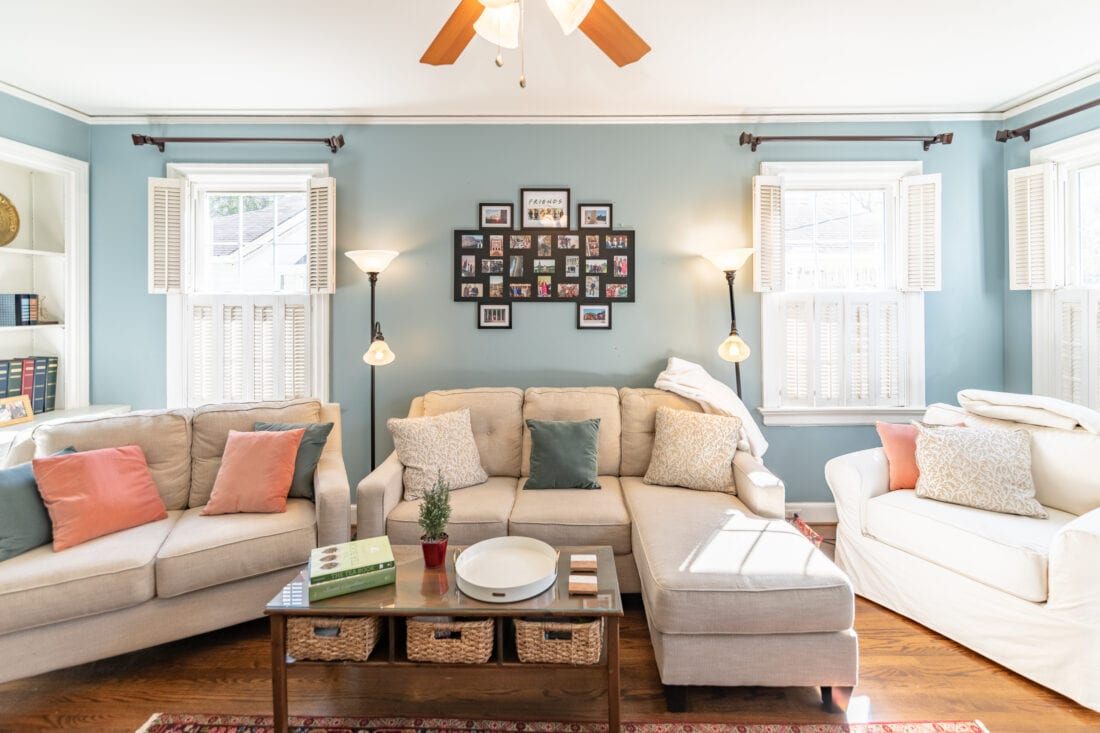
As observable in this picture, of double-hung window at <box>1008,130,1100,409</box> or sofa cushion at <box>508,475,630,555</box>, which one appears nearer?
sofa cushion at <box>508,475,630,555</box>

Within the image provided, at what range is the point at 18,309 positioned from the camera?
3.08 meters

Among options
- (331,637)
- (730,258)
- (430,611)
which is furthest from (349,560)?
(730,258)

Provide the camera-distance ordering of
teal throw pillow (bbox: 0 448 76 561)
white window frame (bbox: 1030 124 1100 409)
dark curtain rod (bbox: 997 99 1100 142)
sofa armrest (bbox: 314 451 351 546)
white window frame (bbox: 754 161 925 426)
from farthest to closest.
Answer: white window frame (bbox: 754 161 925 426) → white window frame (bbox: 1030 124 1100 409) → dark curtain rod (bbox: 997 99 1100 142) → sofa armrest (bbox: 314 451 351 546) → teal throw pillow (bbox: 0 448 76 561)

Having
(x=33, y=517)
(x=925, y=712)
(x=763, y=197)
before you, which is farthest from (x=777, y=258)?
(x=33, y=517)

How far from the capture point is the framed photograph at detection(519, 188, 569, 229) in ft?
11.3

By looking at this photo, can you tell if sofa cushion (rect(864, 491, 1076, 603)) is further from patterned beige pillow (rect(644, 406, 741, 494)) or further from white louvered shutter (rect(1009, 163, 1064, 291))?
white louvered shutter (rect(1009, 163, 1064, 291))

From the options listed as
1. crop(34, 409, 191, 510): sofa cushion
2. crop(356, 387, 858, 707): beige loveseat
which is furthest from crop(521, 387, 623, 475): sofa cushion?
crop(34, 409, 191, 510): sofa cushion

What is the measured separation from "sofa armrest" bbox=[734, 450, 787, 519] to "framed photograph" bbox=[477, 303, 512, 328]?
1688 millimetres

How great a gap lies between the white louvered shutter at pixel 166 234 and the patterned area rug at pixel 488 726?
258 cm

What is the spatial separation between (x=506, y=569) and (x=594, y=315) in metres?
1.98

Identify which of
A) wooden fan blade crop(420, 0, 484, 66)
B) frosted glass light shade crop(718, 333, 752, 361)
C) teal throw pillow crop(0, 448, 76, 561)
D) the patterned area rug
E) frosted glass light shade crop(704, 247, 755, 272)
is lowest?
the patterned area rug

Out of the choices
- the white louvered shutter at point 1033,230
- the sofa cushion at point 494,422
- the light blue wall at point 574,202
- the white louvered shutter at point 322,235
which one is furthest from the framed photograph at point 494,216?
the white louvered shutter at point 1033,230

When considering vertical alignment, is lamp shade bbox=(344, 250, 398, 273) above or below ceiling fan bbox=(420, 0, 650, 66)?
below

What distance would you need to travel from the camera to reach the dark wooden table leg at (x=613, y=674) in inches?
63.3
